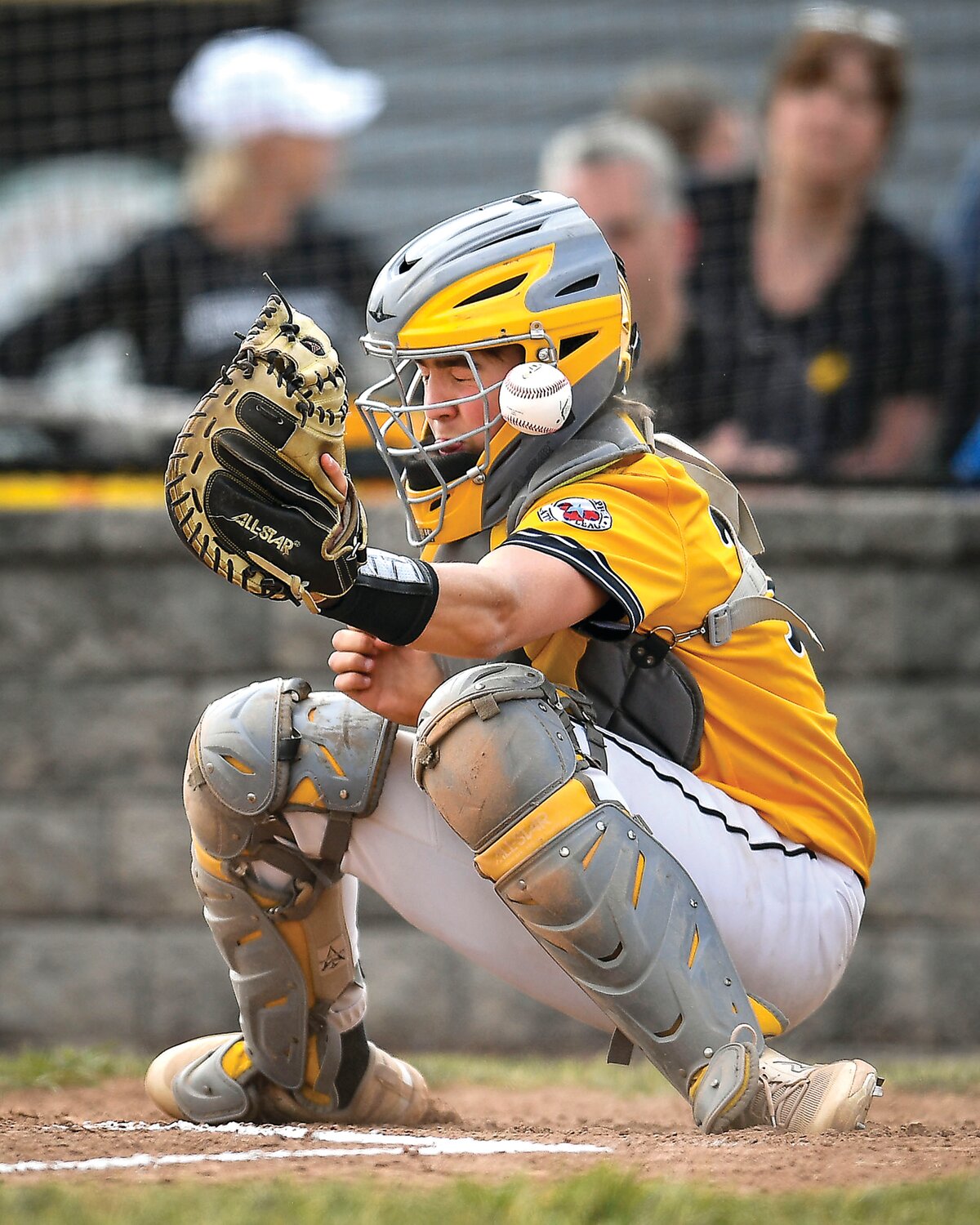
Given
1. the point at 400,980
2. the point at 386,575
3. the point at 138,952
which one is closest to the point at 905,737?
the point at 400,980

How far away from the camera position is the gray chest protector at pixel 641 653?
112 inches

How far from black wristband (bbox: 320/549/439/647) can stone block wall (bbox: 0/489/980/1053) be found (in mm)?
2715

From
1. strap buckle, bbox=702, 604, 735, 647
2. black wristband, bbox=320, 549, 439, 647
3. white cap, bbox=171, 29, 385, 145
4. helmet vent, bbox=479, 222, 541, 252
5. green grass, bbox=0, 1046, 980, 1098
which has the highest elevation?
helmet vent, bbox=479, 222, 541, 252

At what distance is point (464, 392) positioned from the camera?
2939 mm

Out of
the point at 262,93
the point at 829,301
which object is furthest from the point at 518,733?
the point at 262,93

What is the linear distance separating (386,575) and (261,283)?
370 cm

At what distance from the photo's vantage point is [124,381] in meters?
6.12

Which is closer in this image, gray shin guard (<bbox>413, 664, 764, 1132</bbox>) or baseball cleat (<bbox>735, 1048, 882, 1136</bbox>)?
gray shin guard (<bbox>413, 664, 764, 1132</bbox>)

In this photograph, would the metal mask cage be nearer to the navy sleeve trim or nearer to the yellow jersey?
Answer: the yellow jersey

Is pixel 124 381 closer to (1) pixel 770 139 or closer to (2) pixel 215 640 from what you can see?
(2) pixel 215 640

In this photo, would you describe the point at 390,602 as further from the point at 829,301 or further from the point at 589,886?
the point at 829,301

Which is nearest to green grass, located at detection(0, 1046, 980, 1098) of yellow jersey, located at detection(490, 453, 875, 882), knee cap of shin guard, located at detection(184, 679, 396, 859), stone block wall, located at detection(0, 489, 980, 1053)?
stone block wall, located at detection(0, 489, 980, 1053)

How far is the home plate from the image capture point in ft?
7.97

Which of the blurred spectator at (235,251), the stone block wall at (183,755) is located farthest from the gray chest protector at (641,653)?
the blurred spectator at (235,251)
